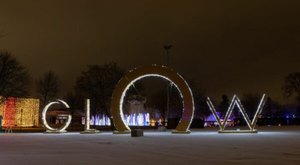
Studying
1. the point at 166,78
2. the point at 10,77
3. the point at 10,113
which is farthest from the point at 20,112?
the point at 166,78

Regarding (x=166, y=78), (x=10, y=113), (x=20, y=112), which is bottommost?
(x=10, y=113)

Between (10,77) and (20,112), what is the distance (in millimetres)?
21863

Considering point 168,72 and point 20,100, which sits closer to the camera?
point 168,72

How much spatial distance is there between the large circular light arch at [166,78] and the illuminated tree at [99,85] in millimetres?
26335

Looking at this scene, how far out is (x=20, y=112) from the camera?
88500mm

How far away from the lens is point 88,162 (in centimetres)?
1509

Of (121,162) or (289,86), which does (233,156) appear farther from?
(289,86)

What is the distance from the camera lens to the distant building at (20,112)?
84.9 metres

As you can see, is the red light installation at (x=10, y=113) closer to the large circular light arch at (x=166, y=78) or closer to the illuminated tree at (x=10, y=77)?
the illuminated tree at (x=10, y=77)

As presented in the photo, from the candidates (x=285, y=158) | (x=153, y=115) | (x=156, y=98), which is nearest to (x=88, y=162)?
(x=285, y=158)

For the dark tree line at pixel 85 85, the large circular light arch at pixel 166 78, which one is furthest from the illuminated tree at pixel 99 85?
the large circular light arch at pixel 166 78

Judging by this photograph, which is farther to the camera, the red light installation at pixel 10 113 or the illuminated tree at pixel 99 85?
the red light installation at pixel 10 113

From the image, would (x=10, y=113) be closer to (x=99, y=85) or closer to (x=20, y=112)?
(x=20, y=112)

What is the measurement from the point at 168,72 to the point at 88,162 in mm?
29927
